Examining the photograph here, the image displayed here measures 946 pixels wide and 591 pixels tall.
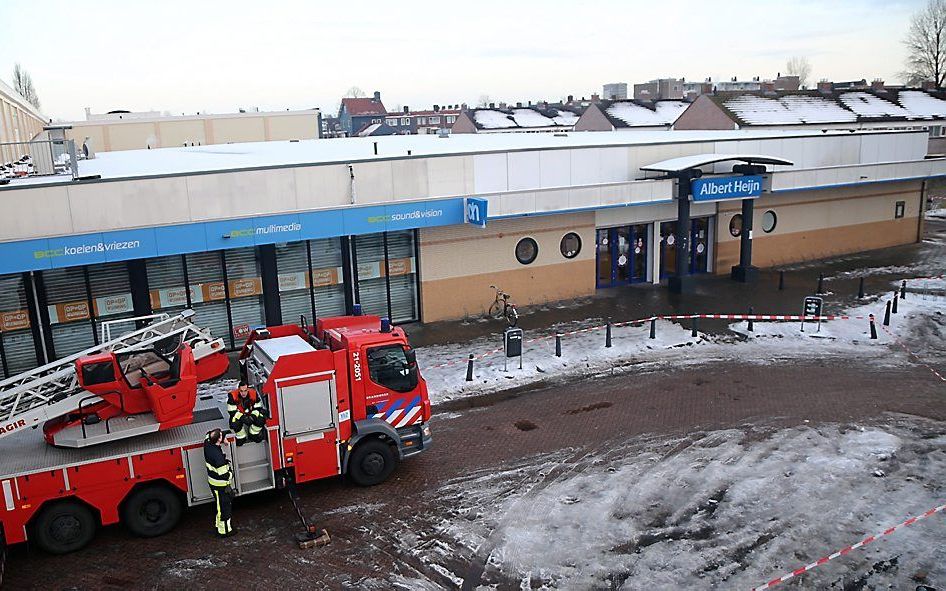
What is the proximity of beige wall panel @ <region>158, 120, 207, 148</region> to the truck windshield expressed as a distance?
4609 cm

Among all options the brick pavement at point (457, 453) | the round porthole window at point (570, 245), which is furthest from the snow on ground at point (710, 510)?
the round porthole window at point (570, 245)

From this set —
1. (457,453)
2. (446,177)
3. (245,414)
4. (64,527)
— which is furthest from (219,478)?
(446,177)

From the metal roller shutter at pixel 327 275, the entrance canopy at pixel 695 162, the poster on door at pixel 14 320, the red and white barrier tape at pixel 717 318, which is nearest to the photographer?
the poster on door at pixel 14 320

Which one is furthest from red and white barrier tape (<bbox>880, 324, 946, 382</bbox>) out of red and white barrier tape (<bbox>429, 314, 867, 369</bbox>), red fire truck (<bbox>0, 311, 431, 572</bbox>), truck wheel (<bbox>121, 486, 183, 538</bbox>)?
truck wheel (<bbox>121, 486, 183, 538</bbox>)

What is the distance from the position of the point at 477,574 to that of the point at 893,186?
28235 mm

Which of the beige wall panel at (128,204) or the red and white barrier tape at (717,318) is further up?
the beige wall panel at (128,204)

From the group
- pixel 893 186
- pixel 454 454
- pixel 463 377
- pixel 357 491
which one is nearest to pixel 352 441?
pixel 357 491

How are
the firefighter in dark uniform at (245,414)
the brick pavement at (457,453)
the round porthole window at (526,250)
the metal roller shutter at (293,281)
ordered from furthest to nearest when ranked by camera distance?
1. the round porthole window at (526,250)
2. the metal roller shutter at (293,281)
3. the firefighter in dark uniform at (245,414)
4. the brick pavement at (457,453)

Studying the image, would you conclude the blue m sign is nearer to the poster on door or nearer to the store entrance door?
the store entrance door

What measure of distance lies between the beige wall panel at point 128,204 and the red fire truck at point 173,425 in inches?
205

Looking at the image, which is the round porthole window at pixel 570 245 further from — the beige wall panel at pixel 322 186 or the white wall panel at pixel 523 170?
the beige wall panel at pixel 322 186

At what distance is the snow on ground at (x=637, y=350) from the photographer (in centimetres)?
1702

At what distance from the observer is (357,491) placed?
11.7 meters

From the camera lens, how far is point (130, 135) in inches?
2062
